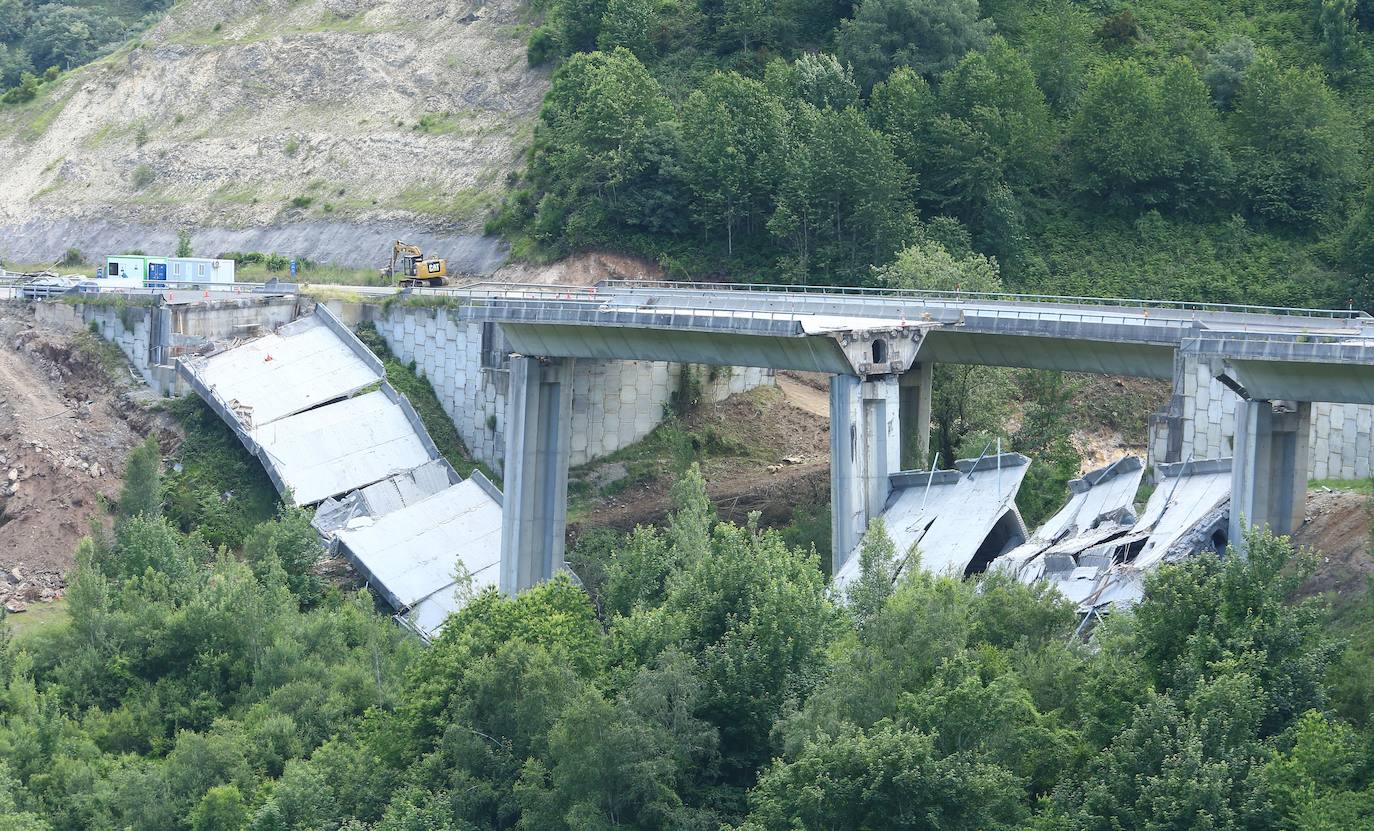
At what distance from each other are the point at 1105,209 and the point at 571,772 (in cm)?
4895

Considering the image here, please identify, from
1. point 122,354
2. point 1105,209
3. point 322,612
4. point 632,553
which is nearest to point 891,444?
point 632,553

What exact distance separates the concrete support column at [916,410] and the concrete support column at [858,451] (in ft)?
17.6

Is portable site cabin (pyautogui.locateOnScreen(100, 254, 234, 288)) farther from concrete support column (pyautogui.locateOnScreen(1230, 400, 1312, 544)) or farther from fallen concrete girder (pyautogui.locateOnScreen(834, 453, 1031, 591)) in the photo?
concrete support column (pyautogui.locateOnScreen(1230, 400, 1312, 544))

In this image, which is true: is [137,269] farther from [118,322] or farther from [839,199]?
[839,199]

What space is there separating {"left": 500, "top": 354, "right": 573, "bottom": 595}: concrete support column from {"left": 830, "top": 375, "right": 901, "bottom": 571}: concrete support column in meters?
11.8

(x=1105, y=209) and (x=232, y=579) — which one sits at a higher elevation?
(x=1105, y=209)

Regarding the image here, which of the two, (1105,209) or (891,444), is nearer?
(891,444)

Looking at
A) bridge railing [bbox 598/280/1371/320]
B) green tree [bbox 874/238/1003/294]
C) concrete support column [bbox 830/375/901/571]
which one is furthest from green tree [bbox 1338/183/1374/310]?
concrete support column [bbox 830/375/901/571]

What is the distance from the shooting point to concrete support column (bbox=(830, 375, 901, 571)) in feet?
190

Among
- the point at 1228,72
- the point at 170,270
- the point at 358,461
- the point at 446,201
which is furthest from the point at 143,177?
the point at 1228,72

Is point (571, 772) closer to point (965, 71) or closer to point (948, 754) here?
point (948, 754)

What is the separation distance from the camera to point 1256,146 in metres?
85.5

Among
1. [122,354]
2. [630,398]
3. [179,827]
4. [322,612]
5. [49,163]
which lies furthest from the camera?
[49,163]

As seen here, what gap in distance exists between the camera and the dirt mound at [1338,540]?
46844 millimetres
